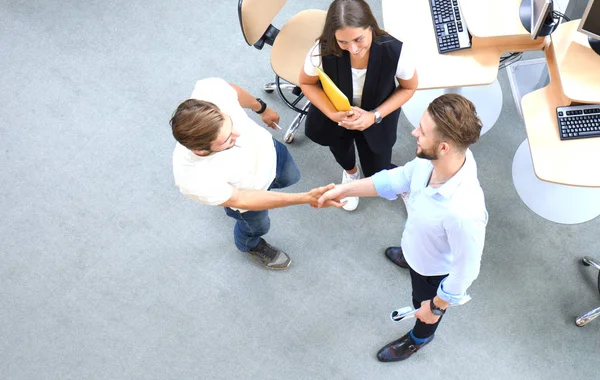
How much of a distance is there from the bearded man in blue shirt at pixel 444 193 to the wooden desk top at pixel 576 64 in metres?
0.83

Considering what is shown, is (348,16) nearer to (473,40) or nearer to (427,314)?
(473,40)

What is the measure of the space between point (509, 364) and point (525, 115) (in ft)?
3.90

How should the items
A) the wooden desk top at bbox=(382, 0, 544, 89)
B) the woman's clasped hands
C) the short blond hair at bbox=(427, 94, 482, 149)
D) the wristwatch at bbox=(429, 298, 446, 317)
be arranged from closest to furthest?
the short blond hair at bbox=(427, 94, 482, 149), the wristwatch at bbox=(429, 298, 446, 317), the woman's clasped hands, the wooden desk top at bbox=(382, 0, 544, 89)

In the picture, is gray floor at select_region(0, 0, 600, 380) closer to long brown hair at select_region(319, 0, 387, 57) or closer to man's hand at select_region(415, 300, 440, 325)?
man's hand at select_region(415, 300, 440, 325)

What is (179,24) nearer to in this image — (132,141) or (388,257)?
(132,141)

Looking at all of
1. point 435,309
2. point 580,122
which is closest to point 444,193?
point 435,309

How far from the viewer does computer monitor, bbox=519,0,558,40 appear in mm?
2211

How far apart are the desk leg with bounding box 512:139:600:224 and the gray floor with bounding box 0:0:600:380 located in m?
0.05

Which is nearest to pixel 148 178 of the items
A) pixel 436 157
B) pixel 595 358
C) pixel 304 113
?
pixel 304 113

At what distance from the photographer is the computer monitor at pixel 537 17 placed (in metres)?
2.21

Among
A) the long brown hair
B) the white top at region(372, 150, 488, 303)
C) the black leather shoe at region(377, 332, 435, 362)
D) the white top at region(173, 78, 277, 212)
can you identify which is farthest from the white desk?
the black leather shoe at region(377, 332, 435, 362)

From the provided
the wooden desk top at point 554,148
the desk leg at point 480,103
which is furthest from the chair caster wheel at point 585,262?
the desk leg at point 480,103

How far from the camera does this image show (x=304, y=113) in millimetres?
3102

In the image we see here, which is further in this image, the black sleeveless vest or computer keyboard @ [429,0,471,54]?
computer keyboard @ [429,0,471,54]
